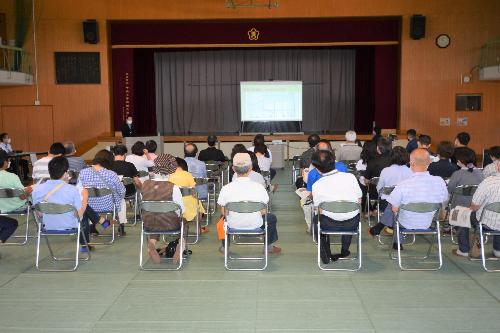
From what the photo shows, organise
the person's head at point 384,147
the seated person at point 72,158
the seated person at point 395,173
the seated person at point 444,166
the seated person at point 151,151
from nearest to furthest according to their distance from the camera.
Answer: the seated person at point 395,173 < the seated person at point 444,166 < the person's head at point 384,147 < the seated person at point 72,158 < the seated person at point 151,151

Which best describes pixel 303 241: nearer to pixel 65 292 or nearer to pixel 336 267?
pixel 336 267

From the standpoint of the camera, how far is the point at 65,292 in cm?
527

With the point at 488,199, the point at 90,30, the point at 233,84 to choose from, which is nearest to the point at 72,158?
the point at 488,199

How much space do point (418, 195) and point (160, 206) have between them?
2666 mm

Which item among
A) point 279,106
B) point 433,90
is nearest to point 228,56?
point 279,106

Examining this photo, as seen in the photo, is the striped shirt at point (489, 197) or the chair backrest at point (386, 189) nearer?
the striped shirt at point (489, 197)

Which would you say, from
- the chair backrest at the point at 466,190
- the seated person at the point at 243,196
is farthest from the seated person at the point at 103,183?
the chair backrest at the point at 466,190

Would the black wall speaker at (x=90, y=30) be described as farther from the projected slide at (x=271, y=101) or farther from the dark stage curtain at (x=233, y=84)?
the projected slide at (x=271, y=101)

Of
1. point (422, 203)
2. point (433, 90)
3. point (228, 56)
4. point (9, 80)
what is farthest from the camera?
point (228, 56)

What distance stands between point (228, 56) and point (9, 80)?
26.1ft

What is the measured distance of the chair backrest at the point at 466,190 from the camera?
6.37 meters

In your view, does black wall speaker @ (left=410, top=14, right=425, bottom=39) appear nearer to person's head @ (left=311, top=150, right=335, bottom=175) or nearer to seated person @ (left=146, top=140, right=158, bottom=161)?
seated person @ (left=146, top=140, right=158, bottom=161)

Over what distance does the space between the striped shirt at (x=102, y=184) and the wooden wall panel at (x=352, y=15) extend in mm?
11833

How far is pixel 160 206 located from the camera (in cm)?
576
